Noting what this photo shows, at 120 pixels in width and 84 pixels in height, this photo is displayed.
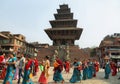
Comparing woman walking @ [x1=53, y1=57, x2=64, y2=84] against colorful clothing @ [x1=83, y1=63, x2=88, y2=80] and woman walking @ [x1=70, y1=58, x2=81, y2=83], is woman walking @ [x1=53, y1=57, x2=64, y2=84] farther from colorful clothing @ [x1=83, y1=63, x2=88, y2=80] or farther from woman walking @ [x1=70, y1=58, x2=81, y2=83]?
colorful clothing @ [x1=83, y1=63, x2=88, y2=80]

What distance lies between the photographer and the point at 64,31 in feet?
136

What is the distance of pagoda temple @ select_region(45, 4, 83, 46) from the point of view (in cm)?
4156

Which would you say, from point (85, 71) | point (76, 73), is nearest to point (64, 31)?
point (85, 71)

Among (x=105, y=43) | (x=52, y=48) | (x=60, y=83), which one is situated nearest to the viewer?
(x=60, y=83)

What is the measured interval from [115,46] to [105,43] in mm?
3528

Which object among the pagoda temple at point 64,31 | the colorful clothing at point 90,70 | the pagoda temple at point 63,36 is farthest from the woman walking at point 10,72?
the pagoda temple at point 64,31

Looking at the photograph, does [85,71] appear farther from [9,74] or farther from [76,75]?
[9,74]

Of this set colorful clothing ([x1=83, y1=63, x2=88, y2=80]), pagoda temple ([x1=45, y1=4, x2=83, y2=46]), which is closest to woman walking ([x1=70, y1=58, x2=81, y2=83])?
colorful clothing ([x1=83, y1=63, x2=88, y2=80])

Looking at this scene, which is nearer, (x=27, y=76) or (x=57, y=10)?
(x=27, y=76)

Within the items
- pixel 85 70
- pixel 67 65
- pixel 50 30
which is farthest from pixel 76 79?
pixel 50 30

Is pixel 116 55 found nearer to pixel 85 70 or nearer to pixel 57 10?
pixel 57 10

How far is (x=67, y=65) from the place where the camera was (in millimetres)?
19969

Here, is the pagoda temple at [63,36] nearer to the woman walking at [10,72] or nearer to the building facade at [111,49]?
the building facade at [111,49]

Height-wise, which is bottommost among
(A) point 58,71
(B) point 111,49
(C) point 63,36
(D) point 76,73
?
(D) point 76,73
